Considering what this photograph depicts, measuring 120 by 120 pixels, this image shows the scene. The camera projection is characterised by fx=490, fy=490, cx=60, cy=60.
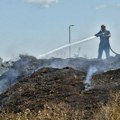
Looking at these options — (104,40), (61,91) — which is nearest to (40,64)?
(104,40)

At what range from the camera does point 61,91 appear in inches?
518

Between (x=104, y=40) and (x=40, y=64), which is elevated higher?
(x=104, y=40)

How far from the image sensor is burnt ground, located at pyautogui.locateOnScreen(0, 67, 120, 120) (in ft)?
38.7

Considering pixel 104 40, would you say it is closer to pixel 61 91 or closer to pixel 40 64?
pixel 40 64

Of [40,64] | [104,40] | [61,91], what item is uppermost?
[104,40]

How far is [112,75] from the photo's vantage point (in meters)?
14.9

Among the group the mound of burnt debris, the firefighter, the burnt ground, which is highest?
the firefighter

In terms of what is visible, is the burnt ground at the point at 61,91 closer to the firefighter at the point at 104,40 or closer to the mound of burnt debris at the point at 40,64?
the mound of burnt debris at the point at 40,64

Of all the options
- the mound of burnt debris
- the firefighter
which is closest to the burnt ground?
the mound of burnt debris

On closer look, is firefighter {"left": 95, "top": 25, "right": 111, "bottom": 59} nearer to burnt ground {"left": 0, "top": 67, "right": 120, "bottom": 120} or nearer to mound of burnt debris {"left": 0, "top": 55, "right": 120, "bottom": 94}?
mound of burnt debris {"left": 0, "top": 55, "right": 120, "bottom": 94}

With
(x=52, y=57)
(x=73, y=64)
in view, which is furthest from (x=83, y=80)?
(x=52, y=57)

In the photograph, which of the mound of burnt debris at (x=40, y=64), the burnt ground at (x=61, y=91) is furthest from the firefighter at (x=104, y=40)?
the burnt ground at (x=61, y=91)

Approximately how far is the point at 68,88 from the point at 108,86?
3.69ft

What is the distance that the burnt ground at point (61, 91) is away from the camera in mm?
11784
